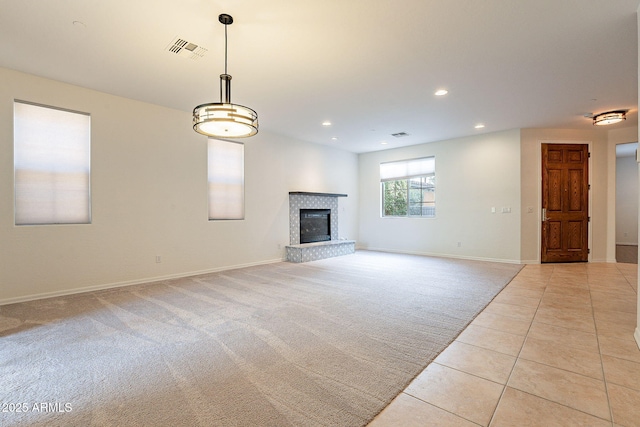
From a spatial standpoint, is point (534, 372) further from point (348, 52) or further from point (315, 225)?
point (315, 225)

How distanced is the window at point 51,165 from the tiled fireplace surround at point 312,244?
381cm

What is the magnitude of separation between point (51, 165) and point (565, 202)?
9.44 metres

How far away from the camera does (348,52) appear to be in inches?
129

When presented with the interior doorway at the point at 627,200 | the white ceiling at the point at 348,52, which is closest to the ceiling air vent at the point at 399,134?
the white ceiling at the point at 348,52

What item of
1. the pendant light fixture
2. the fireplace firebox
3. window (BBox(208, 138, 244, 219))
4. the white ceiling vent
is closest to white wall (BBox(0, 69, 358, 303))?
window (BBox(208, 138, 244, 219))

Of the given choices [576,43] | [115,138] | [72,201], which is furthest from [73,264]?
[576,43]

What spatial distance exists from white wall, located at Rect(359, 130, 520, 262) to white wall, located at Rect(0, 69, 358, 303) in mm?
3806

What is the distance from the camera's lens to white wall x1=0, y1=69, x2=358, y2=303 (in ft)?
12.3

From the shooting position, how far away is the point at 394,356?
2.32m

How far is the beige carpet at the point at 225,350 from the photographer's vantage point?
1705mm

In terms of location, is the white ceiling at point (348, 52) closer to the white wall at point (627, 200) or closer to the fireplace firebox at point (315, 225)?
the fireplace firebox at point (315, 225)

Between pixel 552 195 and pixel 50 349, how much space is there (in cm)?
852

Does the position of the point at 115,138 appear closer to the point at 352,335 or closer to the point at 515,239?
the point at 352,335

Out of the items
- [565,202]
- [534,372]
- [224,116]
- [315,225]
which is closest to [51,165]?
[224,116]
